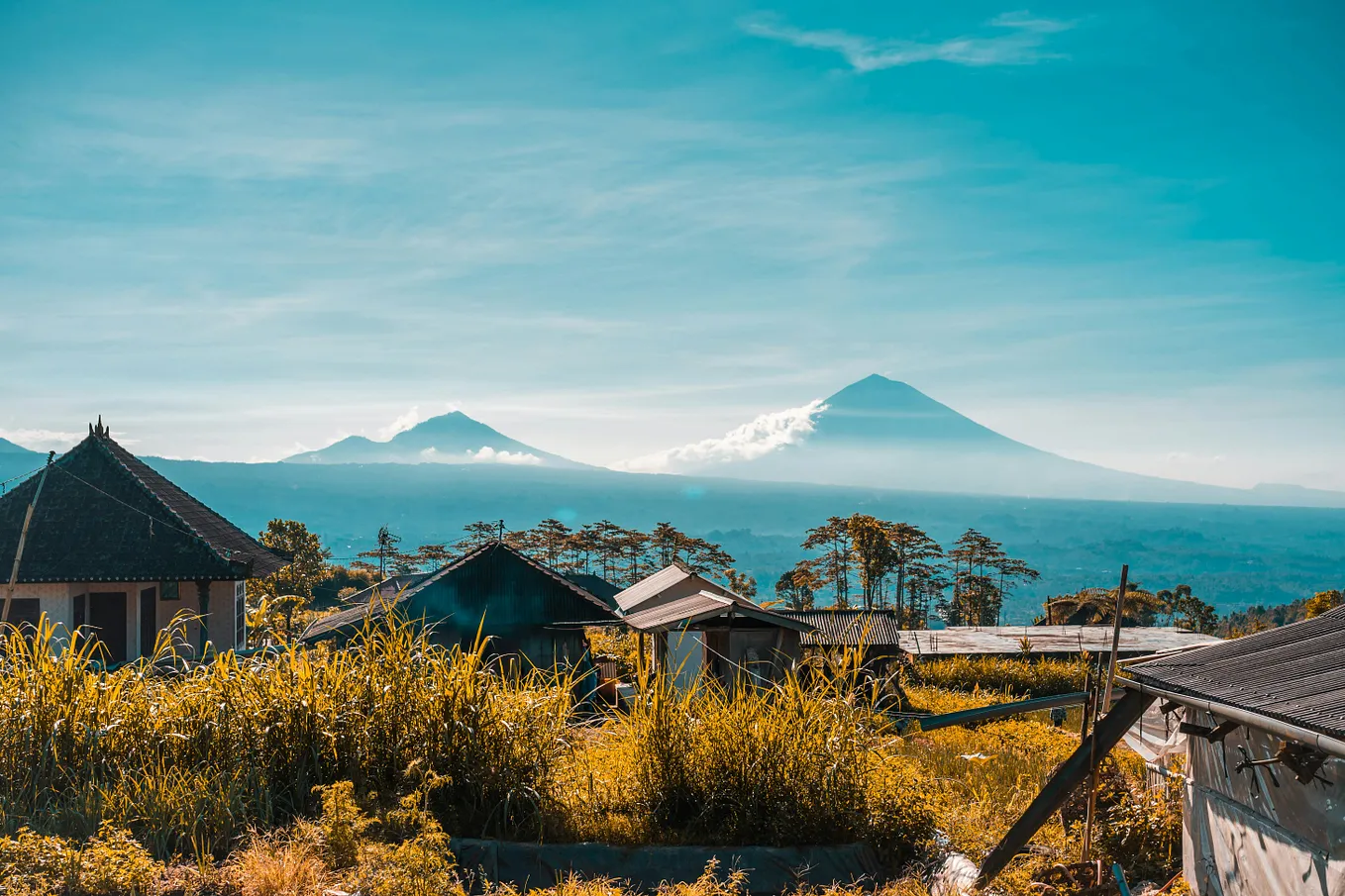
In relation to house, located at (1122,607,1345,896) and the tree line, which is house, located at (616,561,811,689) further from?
the tree line

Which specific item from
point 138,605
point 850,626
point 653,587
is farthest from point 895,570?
point 138,605

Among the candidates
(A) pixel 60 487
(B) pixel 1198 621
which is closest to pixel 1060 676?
(A) pixel 60 487

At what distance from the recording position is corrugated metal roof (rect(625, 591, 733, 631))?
44.5ft

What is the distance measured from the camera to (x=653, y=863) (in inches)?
232

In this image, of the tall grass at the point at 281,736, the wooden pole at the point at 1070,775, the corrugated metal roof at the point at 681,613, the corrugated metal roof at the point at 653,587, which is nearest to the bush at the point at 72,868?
the tall grass at the point at 281,736

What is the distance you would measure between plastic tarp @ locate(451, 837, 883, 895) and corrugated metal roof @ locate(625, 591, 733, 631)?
22.5 feet

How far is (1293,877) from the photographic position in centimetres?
449

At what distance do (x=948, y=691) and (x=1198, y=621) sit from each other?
36231 millimetres

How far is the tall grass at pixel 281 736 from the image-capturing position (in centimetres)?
609

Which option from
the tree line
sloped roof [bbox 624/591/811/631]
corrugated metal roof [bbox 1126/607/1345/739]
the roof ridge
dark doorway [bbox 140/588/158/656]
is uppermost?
the roof ridge

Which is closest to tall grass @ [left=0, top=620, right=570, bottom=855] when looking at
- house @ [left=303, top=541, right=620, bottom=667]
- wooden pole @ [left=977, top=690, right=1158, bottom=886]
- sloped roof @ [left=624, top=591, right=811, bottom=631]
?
wooden pole @ [left=977, top=690, right=1158, bottom=886]

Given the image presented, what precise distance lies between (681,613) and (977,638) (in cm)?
1836

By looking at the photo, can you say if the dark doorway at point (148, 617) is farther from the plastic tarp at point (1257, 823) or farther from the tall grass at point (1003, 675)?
the plastic tarp at point (1257, 823)

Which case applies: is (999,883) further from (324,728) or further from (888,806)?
(324,728)
